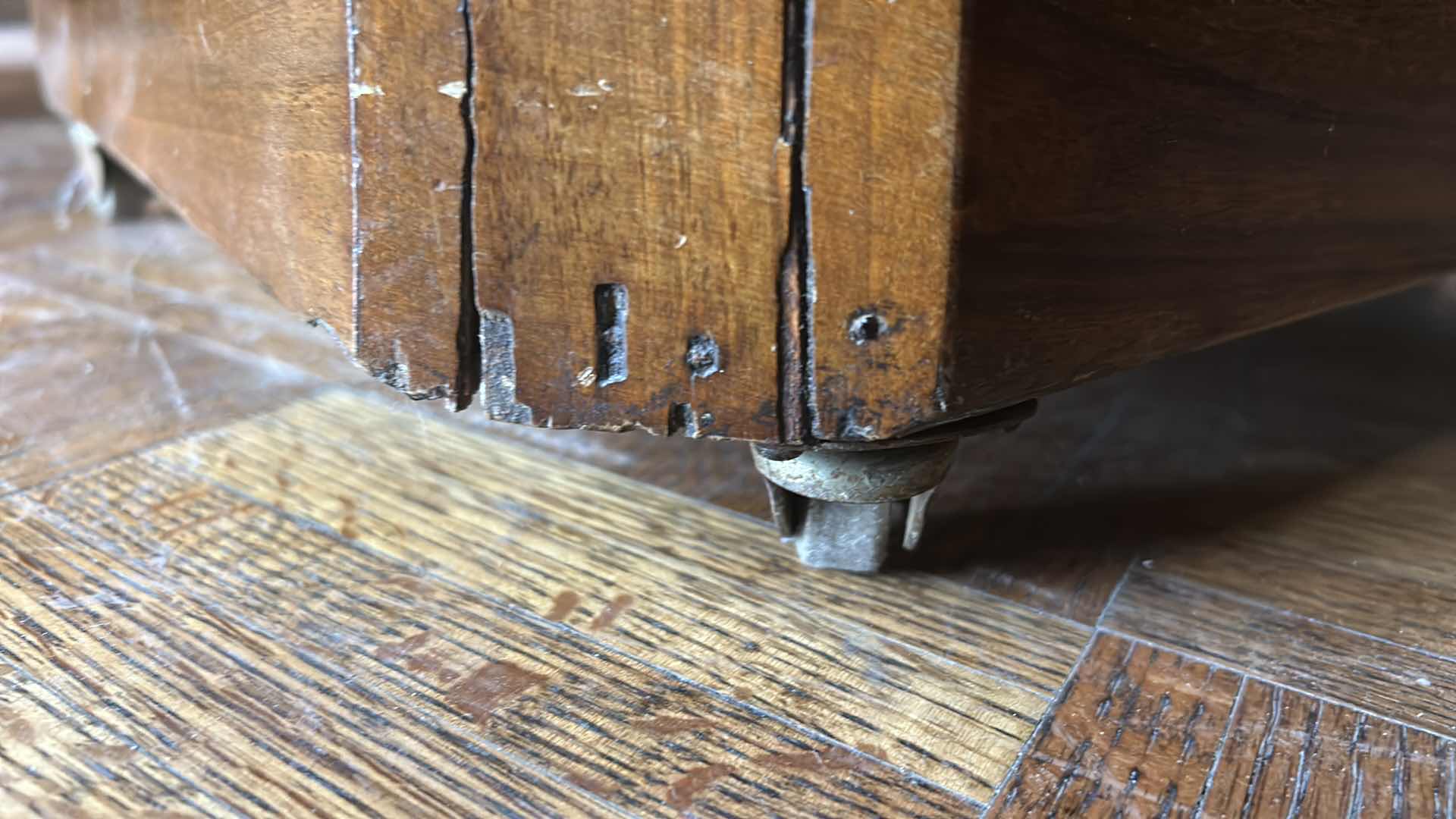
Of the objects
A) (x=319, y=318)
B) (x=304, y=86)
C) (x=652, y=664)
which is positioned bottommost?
(x=652, y=664)

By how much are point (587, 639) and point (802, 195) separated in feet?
0.83

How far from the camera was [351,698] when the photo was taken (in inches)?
19.4

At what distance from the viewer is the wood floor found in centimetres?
45

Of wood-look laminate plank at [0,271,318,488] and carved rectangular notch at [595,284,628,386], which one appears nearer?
carved rectangular notch at [595,284,628,386]

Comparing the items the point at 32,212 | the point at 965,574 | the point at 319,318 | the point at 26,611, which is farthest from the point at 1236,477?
the point at 32,212

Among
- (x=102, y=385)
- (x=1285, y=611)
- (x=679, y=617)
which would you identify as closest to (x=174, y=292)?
(x=102, y=385)

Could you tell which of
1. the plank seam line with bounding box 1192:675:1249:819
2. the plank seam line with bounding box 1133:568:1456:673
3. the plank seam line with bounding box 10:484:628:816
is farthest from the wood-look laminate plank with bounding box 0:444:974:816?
the plank seam line with bounding box 1133:568:1456:673

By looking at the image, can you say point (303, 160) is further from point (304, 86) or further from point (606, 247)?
point (606, 247)

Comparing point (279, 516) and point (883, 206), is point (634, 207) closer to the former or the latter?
point (883, 206)

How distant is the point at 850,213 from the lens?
46 cm

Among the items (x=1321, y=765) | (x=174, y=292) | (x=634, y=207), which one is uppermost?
(x=634, y=207)

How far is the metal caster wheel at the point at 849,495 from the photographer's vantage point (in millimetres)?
567

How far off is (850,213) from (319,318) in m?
0.30

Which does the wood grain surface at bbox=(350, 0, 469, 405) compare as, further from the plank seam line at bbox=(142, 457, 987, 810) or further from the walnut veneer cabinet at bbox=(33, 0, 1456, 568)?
the plank seam line at bbox=(142, 457, 987, 810)
